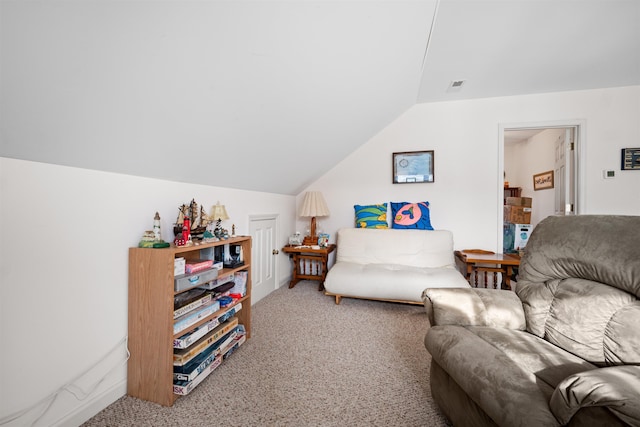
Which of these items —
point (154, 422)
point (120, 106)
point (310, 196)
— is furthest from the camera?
point (310, 196)

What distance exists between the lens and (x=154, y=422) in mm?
1162

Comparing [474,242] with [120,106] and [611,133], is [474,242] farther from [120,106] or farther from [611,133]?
[120,106]

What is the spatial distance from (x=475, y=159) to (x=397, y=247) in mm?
1519

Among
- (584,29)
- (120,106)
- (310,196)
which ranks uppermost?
(584,29)

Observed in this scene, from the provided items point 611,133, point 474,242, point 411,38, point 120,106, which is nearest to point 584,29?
point 411,38

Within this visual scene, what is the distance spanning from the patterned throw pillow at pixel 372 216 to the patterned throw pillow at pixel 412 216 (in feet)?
0.51

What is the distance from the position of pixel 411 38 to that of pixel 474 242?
248cm

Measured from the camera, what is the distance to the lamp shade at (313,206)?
10.5 ft

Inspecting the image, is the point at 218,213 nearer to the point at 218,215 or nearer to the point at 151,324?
the point at 218,215

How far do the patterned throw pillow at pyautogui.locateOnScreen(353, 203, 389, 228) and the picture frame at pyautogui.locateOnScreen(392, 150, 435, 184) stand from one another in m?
0.43

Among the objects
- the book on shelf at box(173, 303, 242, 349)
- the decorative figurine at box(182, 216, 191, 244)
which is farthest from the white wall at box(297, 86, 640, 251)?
the decorative figurine at box(182, 216, 191, 244)

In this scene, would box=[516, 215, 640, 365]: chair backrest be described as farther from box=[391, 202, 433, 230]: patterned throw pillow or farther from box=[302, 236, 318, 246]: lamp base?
box=[302, 236, 318, 246]: lamp base

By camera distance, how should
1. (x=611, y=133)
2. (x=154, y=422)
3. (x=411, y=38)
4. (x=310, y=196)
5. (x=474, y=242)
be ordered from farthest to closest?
(x=310, y=196) → (x=474, y=242) → (x=611, y=133) → (x=411, y=38) → (x=154, y=422)

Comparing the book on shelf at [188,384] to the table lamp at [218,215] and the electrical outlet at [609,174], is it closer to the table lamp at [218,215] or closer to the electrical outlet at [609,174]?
the table lamp at [218,215]
